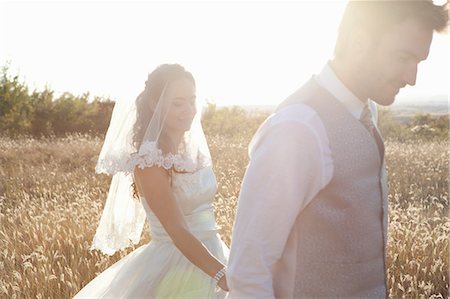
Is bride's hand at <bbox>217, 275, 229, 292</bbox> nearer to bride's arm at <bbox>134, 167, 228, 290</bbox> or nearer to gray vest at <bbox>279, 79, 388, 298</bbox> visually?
bride's arm at <bbox>134, 167, 228, 290</bbox>

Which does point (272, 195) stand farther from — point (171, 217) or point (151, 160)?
point (151, 160)

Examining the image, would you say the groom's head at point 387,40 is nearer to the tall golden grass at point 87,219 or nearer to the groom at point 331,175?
the groom at point 331,175

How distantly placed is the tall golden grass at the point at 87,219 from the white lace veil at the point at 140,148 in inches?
21.8

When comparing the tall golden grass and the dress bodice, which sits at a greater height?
the dress bodice

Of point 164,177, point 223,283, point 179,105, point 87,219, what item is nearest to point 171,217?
point 164,177

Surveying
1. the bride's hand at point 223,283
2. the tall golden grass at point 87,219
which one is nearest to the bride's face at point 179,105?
the bride's hand at point 223,283

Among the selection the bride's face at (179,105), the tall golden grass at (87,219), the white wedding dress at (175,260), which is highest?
the bride's face at (179,105)

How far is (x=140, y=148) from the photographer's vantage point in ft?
11.7

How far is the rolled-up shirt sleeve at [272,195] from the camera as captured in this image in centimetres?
187

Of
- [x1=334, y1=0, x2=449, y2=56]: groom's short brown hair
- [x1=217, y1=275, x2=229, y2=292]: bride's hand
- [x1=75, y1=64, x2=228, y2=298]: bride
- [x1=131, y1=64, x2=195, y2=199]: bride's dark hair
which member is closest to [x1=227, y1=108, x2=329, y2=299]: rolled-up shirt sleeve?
[x1=334, y1=0, x2=449, y2=56]: groom's short brown hair

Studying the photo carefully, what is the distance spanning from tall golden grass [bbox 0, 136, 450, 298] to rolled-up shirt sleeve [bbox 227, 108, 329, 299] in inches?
88.7

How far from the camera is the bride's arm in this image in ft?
10.2

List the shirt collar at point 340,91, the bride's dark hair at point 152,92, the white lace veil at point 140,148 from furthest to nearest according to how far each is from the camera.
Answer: the bride's dark hair at point 152,92
the white lace veil at point 140,148
the shirt collar at point 340,91

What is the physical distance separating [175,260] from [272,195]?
76.6 inches
